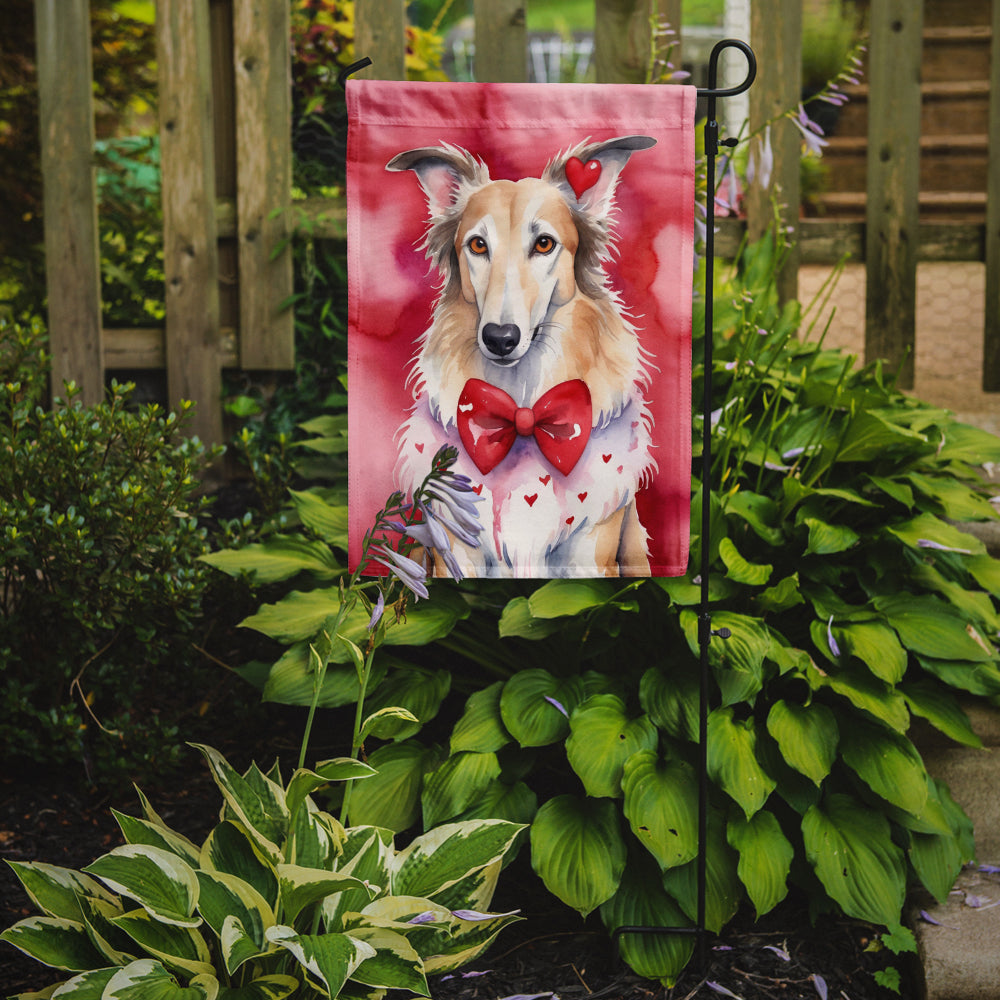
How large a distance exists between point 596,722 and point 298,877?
67cm

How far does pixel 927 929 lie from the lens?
184 cm

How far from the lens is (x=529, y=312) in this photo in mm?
1729

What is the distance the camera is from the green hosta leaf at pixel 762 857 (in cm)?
174

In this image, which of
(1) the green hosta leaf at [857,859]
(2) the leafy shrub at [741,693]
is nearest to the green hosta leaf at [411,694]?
(2) the leafy shrub at [741,693]

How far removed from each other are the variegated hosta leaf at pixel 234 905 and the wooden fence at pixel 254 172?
2018 mm

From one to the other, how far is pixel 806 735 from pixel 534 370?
847 mm

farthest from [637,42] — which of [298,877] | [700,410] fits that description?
[298,877]

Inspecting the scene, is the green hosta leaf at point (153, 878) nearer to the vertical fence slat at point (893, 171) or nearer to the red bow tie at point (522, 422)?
the red bow tie at point (522, 422)

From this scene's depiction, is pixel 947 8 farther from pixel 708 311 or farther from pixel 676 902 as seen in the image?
pixel 676 902

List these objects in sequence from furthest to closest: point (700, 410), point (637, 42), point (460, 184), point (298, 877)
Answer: point (637, 42) → point (700, 410) → point (460, 184) → point (298, 877)

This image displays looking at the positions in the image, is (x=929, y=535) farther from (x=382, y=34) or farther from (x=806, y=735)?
(x=382, y=34)

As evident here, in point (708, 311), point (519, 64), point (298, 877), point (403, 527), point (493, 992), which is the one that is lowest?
point (493, 992)

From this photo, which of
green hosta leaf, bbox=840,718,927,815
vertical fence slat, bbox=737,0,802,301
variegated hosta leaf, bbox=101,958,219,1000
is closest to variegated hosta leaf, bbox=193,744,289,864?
variegated hosta leaf, bbox=101,958,219,1000

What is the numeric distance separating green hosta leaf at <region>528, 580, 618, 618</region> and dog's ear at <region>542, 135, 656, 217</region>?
0.71 m
